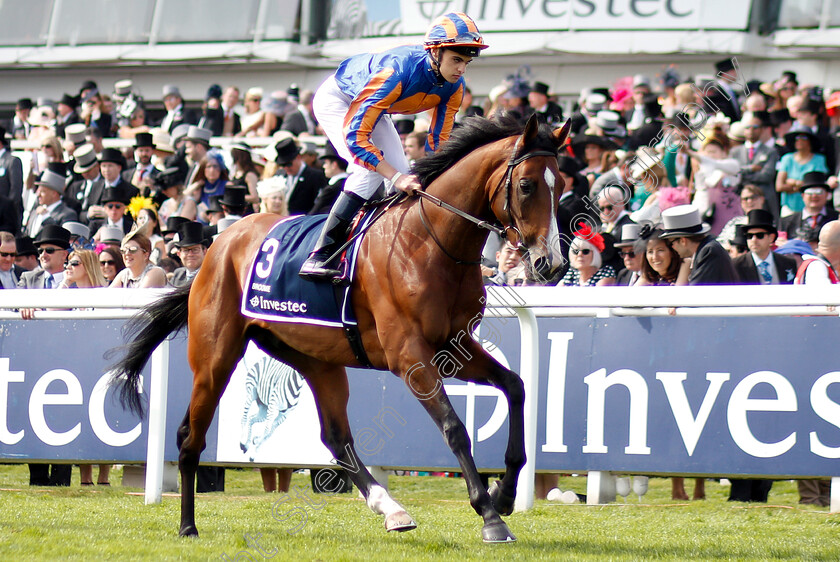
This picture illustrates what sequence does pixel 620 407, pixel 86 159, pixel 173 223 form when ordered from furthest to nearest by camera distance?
pixel 86 159
pixel 173 223
pixel 620 407

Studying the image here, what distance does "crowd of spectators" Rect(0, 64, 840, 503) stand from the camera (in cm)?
779

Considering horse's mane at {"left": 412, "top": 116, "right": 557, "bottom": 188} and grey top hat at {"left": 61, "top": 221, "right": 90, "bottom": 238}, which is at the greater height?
grey top hat at {"left": 61, "top": 221, "right": 90, "bottom": 238}

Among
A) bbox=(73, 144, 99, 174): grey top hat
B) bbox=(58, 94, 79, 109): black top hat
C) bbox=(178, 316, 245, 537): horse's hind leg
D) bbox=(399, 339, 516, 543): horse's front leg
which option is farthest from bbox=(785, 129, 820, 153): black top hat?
bbox=(58, 94, 79, 109): black top hat

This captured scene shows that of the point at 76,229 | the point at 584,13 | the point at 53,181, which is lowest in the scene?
the point at 76,229

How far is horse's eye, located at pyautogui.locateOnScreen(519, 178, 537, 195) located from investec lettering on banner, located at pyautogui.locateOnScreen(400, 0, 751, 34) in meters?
11.1

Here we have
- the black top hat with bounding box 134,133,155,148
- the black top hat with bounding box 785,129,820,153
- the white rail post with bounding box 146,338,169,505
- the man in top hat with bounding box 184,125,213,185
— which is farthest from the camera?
the black top hat with bounding box 134,133,155,148

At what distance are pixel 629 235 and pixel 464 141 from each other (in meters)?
2.91

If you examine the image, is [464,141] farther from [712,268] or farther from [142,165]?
[142,165]

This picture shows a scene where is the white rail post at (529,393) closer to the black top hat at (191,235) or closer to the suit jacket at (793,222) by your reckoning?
the black top hat at (191,235)

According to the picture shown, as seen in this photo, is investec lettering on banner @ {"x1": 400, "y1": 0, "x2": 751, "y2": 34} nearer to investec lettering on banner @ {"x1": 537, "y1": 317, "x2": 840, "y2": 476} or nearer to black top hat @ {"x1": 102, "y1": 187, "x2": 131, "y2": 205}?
black top hat @ {"x1": 102, "y1": 187, "x2": 131, "y2": 205}

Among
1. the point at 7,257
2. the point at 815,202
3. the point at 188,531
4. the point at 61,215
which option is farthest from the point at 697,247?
the point at 61,215

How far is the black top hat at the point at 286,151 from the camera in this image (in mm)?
10867

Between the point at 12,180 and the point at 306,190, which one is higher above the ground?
the point at 12,180

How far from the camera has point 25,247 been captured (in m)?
10.8
